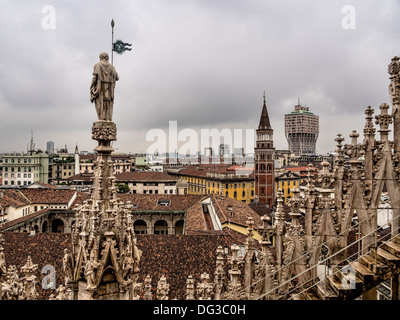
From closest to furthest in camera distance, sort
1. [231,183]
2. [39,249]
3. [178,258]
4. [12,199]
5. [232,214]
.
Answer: [178,258] → [39,249] → [232,214] → [12,199] → [231,183]

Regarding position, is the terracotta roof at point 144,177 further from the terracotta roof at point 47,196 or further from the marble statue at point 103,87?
the marble statue at point 103,87

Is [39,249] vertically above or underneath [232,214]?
underneath

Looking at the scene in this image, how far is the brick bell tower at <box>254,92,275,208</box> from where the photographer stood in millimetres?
84125

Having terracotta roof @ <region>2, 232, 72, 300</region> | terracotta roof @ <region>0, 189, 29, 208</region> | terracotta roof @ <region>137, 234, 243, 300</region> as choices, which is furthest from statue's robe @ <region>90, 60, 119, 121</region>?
terracotta roof @ <region>0, 189, 29, 208</region>

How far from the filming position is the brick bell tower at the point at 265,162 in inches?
3312

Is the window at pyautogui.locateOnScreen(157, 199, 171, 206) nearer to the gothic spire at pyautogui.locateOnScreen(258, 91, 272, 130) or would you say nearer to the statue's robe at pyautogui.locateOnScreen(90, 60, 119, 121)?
the gothic spire at pyautogui.locateOnScreen(258, 91, 272, 130)

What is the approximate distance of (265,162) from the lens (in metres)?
84.4

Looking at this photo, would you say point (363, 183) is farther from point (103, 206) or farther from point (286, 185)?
point (286, 185)

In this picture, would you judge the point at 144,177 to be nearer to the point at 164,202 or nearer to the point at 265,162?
the point at 265,162

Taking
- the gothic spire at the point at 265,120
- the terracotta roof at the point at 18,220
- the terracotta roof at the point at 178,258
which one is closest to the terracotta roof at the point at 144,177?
the gothic spire at the point at 265,120

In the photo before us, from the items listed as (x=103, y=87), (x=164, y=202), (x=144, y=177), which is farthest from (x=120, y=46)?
(x=144, y=177)

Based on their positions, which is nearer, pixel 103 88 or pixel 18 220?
pixel 103 88

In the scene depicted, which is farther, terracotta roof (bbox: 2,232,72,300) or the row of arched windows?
the row of arched windows
